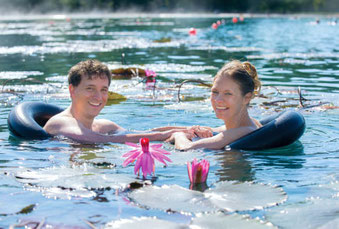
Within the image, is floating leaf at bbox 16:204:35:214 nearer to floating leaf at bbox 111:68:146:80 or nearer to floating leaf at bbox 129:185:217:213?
floating leaf at bbox 129:185:217:213

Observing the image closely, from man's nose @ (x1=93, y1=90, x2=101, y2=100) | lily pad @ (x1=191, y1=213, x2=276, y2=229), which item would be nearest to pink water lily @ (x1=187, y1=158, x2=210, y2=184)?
lily pad @ (x1=191, y1=213, x2=276, y2=229)

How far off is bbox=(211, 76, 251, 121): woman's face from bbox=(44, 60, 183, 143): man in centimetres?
70

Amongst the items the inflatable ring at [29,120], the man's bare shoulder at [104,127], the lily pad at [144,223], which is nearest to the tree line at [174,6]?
the inflatable ring at [29,120]

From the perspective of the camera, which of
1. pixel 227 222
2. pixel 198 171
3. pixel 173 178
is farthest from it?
pixel 173 178

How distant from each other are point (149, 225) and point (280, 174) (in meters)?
1.66

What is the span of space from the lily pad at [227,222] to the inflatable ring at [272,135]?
6.86ft

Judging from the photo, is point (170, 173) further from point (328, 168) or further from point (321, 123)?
point (321, 123)

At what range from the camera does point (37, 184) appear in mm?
3570

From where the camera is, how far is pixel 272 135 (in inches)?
193

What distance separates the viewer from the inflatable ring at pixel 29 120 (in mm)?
5426

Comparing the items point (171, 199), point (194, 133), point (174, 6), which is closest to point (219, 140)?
point (194, 133)

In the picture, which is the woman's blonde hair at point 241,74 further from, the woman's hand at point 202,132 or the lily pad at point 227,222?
the lily pad at point 227,222

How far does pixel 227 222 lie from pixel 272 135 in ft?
7.50

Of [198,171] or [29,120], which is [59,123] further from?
[198,171]
